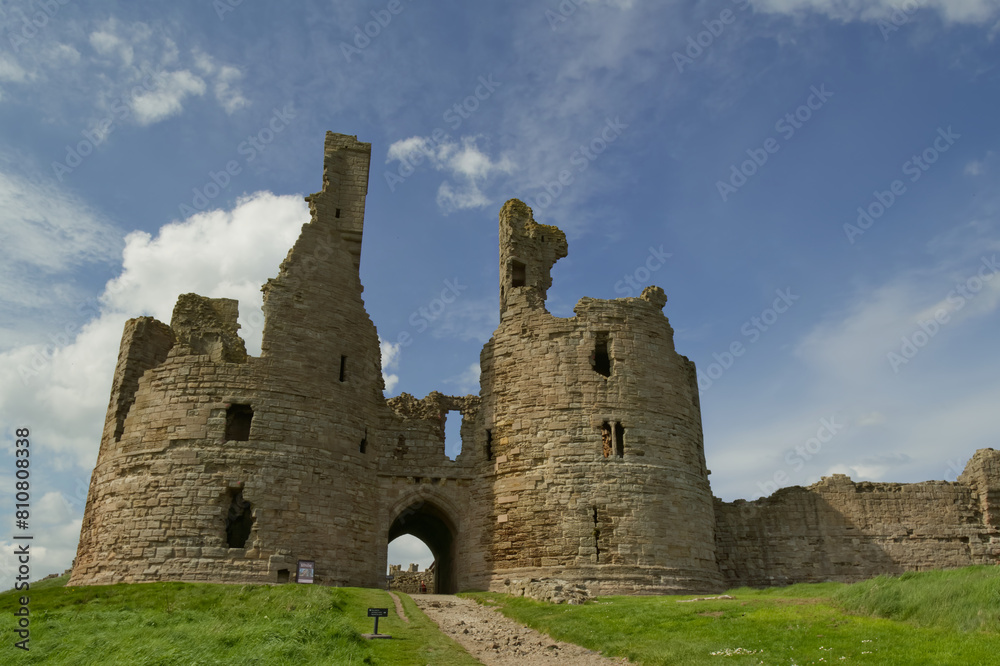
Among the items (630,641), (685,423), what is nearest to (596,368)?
(685,423)

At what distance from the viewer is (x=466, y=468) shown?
2366cm

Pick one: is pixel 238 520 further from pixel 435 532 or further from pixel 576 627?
pixel 576 627

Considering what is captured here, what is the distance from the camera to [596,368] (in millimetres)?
23844

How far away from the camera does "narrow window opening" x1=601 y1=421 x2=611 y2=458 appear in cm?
2191

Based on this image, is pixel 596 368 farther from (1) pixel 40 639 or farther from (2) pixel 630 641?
(1) pixel 40 639

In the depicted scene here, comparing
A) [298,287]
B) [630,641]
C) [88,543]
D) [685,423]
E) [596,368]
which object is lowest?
[630,641]

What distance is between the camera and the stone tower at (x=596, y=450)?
2084 cm

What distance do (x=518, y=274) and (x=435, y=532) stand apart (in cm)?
936

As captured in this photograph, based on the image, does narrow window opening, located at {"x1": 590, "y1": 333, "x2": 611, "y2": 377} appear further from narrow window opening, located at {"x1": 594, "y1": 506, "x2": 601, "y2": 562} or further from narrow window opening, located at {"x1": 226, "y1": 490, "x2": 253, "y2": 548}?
narrow window opening, located at {"x1": 226, "y1": 490, "x2": 253, "y2": 548}

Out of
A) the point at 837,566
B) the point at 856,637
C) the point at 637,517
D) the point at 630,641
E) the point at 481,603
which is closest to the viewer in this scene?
the point at 856,637

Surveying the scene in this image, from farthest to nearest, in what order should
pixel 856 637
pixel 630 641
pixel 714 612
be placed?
pixel 714 612, pixel 630 641, pixel 856 637

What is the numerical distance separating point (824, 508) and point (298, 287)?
60.6 feet

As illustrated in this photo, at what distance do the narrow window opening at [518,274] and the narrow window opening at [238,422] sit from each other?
9.15 m

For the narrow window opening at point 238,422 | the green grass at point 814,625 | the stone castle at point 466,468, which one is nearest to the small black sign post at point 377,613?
the green grass at point 814,625
